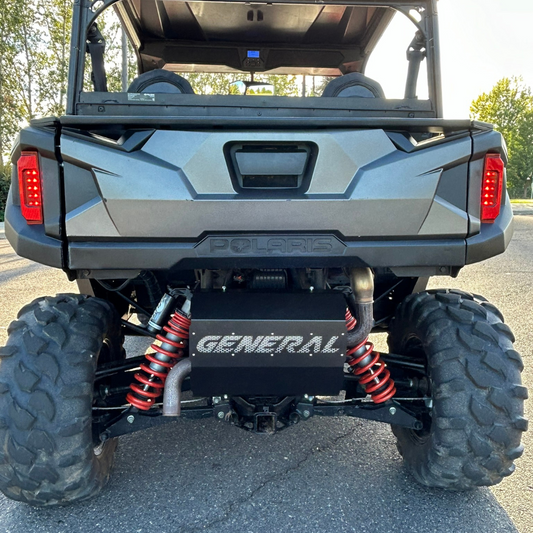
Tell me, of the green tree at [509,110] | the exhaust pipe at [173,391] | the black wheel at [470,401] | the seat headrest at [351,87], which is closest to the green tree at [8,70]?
the seat headrest at [351,87]

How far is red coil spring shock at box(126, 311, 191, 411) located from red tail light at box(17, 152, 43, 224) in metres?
0.75

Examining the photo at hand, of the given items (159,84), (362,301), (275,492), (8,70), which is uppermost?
(8,70)

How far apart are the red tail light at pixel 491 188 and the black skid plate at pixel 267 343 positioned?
0.70 m

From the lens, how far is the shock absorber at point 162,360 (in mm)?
2393

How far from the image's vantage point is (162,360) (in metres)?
2.42

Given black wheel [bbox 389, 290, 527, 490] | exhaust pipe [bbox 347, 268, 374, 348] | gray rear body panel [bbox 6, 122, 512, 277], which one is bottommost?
black wheel [bbox 389, 290, 527, 490]

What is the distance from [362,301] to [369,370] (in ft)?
1.35

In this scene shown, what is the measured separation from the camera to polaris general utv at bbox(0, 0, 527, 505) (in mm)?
1984

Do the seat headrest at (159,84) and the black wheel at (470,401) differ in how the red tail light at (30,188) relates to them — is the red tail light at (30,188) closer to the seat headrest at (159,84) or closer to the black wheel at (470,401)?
the seat headrest at (159,84)

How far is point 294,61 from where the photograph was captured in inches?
149

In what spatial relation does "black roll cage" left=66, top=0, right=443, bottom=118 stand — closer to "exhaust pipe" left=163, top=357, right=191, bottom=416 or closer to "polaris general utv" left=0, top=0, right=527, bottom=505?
"polaris general utv" left=0, top=0, right=527, bottom=505

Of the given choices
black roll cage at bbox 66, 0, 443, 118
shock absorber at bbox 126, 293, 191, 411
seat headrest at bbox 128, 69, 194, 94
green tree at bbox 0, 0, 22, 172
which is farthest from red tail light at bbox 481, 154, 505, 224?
green tree at bbox 0, 0, 22, 172

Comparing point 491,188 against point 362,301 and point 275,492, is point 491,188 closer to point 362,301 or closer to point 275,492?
point 362,301

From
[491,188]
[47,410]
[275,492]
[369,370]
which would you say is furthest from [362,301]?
[47,410]
